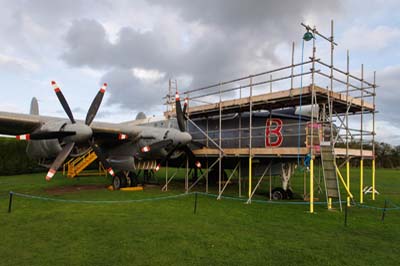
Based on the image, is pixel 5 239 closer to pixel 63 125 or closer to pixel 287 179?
pixel 63 125

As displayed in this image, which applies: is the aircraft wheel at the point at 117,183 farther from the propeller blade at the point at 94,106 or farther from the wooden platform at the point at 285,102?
the wooden platform at the point at 285,102

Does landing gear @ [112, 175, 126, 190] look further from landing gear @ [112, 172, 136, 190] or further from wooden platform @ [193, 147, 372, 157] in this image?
wooden platform @ [193, 147, 372, 157]

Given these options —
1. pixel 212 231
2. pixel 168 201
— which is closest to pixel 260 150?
pixel 168 201

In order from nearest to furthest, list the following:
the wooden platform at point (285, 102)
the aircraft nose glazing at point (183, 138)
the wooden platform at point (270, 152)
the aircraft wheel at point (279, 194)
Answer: the wooden platform at point (285, 102) → the wooden platform at point (270, 152) → the aircraft wheel at point (279, 194) → the aircraft nose glazing at point (183, 138)

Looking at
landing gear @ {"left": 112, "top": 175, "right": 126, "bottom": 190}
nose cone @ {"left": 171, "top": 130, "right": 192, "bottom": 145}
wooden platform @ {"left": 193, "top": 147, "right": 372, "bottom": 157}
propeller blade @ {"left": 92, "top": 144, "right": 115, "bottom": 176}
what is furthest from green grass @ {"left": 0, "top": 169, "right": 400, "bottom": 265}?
landing gear @ {"left": 112, "top": 175, "right": 126, "bottom": 190}

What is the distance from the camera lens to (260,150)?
13891 millimetres

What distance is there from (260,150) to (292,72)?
3.53m

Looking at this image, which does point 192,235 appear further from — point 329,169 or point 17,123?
point 17,123

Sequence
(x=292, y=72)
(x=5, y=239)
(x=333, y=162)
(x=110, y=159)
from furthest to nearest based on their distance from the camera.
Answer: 1. (x=110, y=159)
2. (x=292, y=72)
3. (x=333, y=162)
4. (x=5, y=239)

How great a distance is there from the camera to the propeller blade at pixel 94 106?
1495 cm

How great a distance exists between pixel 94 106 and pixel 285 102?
8823 millimetres

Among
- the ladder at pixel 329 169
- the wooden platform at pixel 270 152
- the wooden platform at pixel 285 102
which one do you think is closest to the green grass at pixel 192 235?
the ladder at pixel 329 169

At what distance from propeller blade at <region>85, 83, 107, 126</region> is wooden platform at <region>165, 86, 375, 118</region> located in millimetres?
4996

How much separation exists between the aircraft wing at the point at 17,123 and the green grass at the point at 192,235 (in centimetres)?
357
